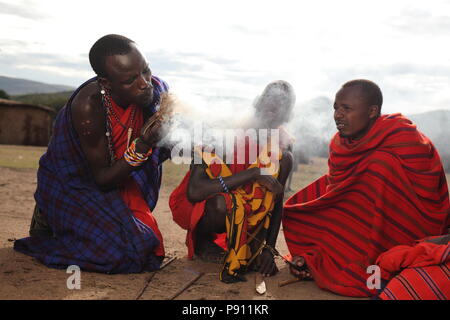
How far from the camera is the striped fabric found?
349cm

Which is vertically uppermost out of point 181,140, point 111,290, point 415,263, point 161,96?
point 161,96

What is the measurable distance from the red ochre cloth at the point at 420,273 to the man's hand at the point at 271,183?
35.7 inches

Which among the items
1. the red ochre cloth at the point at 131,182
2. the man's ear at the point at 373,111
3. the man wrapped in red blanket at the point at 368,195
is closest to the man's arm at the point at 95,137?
the red ochre cloth at the point at 131,182

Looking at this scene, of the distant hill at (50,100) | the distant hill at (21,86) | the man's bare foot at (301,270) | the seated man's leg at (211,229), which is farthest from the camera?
the distant hill at (21,86)

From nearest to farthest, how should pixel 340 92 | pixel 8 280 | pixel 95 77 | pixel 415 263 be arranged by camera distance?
pixel 415 263 < pixel 8 280 < pixel 340 92 < pixel 95 77

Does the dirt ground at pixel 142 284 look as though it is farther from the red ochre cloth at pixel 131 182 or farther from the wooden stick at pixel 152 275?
the red ochre cloth at pixel 131 182

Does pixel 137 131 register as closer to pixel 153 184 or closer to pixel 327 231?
pixel 153 184

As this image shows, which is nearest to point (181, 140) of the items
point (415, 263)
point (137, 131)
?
point (137, 131)

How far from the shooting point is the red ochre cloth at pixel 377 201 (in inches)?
128

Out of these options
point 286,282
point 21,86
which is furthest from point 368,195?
point 21,86

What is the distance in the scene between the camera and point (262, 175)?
139 inches

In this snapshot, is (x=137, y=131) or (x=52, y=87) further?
(x=52, y=87)

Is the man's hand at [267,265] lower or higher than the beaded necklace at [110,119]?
lower

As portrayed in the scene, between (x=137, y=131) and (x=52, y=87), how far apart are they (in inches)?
2504
